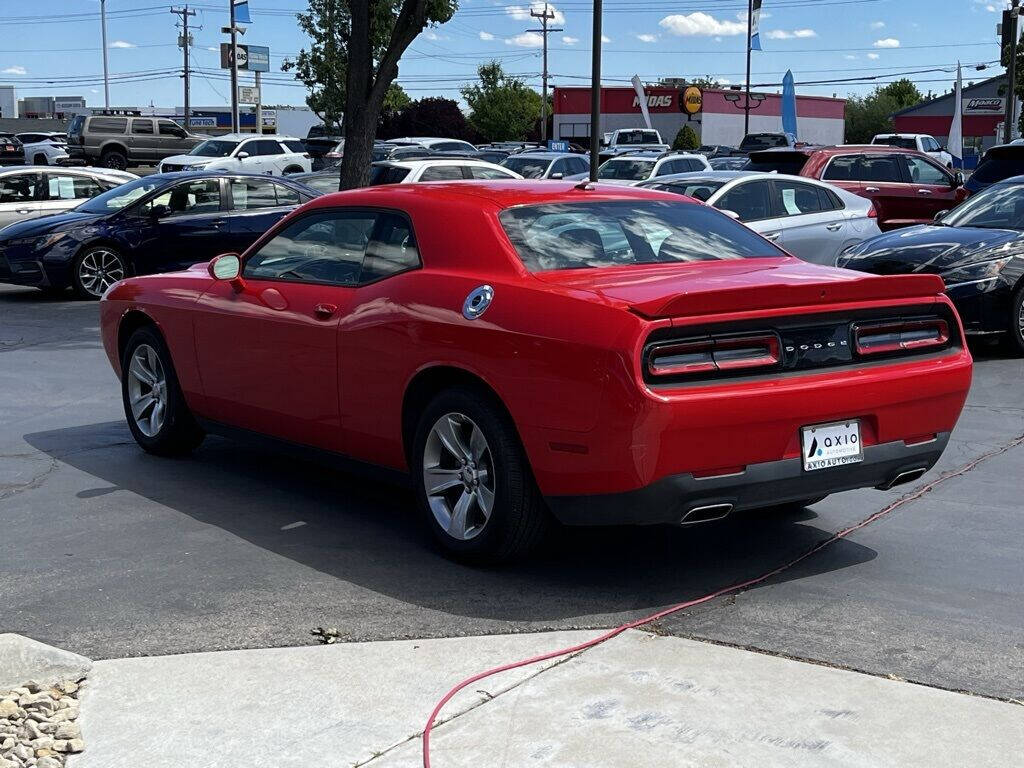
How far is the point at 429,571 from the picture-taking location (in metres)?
5.46

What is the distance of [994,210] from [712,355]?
8.43m

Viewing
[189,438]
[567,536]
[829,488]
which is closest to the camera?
[829,488]

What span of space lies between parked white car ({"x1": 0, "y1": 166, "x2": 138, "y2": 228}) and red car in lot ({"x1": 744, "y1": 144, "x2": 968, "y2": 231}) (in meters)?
9.83

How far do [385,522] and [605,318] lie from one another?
1.97 m

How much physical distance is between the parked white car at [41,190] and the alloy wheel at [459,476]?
579 inches

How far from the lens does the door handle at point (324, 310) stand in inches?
240

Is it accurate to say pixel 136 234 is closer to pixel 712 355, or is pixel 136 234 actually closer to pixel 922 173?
pixel 922 173

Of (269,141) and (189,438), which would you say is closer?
(189,438)

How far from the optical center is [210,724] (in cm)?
393

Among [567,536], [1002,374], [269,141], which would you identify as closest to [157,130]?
[269,141]

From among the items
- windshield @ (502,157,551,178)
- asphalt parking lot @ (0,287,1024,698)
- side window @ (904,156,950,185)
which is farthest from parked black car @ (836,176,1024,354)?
windshield @ (502,157,551,178)

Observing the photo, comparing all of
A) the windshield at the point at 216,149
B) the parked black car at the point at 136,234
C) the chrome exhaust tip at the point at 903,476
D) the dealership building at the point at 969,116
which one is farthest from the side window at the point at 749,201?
the dealership building at the point at 969,116

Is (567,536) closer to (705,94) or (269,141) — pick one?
(269,141)

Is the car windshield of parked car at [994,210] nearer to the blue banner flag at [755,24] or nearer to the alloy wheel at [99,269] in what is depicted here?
the alloy wheel at [99,269]
